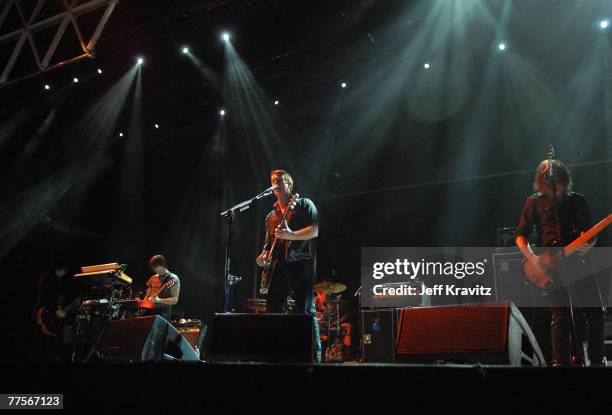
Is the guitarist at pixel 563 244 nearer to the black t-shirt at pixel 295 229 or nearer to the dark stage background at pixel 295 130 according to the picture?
the black t-shirt at pixel 295 229

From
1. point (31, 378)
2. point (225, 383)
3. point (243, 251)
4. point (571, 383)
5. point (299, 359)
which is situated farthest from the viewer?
point (243, 251)

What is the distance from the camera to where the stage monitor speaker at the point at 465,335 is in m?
2.12

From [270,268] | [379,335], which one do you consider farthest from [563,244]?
[379,335]

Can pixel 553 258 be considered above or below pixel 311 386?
above

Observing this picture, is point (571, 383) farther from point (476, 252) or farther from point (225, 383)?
point (476, 252)

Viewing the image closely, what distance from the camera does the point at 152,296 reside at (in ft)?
20.4

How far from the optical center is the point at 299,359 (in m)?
2.44

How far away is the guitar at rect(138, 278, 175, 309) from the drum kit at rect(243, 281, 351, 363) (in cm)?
155

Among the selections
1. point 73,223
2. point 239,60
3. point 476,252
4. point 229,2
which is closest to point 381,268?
point 476,252

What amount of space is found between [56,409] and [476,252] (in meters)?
7.47

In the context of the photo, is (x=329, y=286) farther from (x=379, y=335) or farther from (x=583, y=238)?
(x=583, y=238)

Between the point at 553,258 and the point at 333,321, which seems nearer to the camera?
the point at 553,258

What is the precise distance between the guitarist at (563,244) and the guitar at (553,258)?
1.2 inches

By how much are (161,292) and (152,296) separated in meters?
0.13
